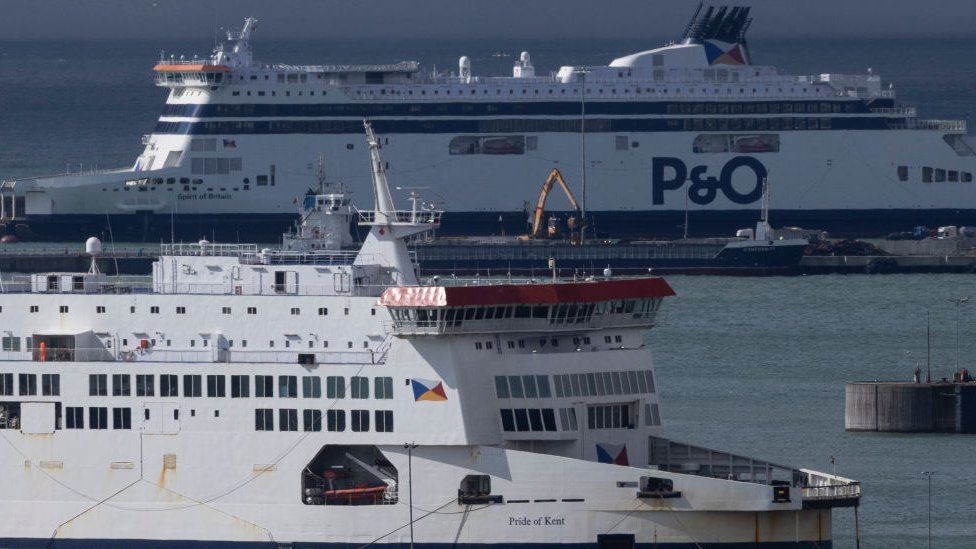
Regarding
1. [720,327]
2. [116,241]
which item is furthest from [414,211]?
[116,241]

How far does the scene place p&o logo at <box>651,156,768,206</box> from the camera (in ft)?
416

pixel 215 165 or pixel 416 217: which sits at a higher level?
pixel 215 165

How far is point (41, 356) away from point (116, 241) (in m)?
73.3

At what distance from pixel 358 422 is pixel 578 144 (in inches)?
3254

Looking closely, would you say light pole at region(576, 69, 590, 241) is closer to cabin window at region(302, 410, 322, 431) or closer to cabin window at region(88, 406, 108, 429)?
cabin window at region(88, 406, 108, 429)

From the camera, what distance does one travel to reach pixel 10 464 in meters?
47.7

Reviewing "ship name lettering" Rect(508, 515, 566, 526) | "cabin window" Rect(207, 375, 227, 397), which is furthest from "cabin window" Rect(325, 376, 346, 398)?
"ship name lettering" Rect(508, 515, 566, 526)

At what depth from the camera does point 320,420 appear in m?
46.2

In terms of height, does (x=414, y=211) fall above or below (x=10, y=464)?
above

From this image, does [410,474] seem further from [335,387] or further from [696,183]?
[696,183]

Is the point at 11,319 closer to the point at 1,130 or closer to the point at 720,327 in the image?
the point at 720,327

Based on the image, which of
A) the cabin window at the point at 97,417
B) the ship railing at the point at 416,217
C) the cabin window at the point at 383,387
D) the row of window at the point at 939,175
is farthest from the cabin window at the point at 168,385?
the row of window at the point at 939,175

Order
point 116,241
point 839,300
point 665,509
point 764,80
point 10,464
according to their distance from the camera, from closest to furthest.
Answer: point 665,509
point 10,464
point 839,300
point 116,241
point 764,80

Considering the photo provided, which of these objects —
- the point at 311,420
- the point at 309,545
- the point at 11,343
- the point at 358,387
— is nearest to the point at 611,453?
the point at 358,387
